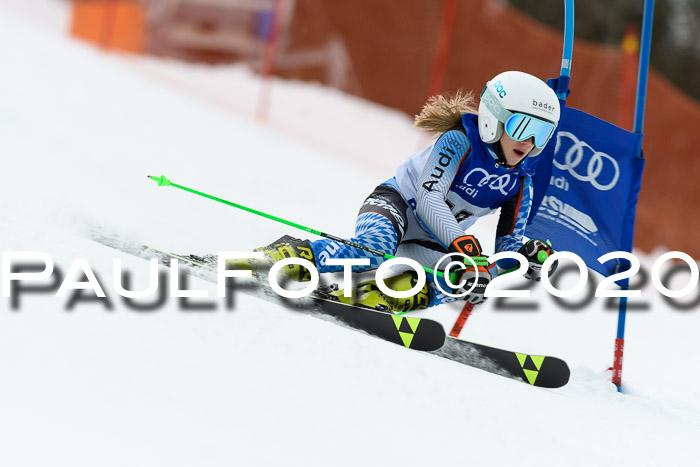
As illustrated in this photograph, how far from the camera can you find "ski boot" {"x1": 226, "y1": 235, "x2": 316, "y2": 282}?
3.84 metres

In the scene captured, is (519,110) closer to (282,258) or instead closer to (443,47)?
(282,258)

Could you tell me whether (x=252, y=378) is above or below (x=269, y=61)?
below

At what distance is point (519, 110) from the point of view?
149 inches

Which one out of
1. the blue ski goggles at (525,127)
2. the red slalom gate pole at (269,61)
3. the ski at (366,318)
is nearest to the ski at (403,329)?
the ski at (366,318)

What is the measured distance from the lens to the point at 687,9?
27188mm

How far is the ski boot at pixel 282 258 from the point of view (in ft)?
12.6

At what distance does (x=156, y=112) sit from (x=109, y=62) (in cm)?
376

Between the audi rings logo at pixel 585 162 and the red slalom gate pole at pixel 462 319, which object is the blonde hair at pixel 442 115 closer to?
the audi rings logo at pixel 585 162

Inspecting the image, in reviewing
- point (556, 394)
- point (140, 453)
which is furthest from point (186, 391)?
point (556, 394)

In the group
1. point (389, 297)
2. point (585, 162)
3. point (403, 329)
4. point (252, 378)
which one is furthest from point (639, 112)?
point (252, 378)

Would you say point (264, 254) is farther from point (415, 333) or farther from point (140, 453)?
point (140, 453)

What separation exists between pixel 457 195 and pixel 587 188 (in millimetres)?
763

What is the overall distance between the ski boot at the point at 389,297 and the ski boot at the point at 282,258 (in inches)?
10.7

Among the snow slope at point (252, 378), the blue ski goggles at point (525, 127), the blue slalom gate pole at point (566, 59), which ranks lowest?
the snow slope at point (252, 378)
